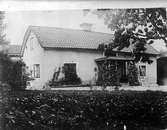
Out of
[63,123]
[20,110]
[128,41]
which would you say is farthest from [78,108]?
[128,41]

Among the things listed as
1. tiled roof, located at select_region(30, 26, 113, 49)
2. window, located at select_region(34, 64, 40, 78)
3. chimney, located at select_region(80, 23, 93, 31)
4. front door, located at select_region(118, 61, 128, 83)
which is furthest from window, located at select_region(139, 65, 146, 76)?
window, located at select_region(34, 64, 40, 78)

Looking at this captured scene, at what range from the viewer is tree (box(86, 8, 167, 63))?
3.25m

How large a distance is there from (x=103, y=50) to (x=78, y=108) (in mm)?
540

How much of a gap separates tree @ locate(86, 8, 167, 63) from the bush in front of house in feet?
1.21

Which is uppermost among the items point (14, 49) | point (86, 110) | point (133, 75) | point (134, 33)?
point (134, 33)

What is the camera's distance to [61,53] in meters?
3.30

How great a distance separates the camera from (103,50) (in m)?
3.34

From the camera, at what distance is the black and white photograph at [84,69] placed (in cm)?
324

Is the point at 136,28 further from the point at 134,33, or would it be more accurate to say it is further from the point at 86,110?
the point at 86,110

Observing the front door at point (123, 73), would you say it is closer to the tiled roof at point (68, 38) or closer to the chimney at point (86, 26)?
the tiled roof at point (68, 38)

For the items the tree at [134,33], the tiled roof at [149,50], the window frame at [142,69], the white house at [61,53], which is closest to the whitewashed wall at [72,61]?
the white house at [61,53]

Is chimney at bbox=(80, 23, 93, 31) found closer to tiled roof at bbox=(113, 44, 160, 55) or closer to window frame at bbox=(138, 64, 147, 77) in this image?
tiled roof at bbox=(113, 44, 160, 55)

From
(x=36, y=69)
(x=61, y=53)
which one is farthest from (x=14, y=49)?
(x=61, y=53)

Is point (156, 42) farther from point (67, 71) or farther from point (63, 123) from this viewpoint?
point (63, 123)
